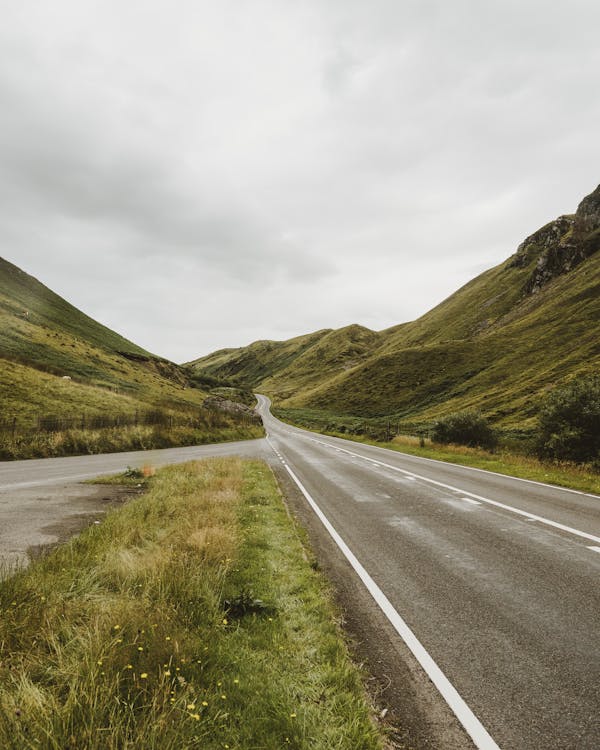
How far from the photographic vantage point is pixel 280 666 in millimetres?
3488

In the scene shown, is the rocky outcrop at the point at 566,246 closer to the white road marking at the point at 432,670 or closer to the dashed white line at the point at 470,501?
the dashed white line at the point at 470,501

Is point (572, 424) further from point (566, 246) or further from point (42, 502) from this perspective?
point (566, 246)

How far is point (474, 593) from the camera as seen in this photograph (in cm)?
525

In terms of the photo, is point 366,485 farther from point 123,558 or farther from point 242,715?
point 242,715

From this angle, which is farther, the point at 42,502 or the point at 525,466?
the point at 525,466

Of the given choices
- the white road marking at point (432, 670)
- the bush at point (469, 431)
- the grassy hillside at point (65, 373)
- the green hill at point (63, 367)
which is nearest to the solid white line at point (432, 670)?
the white road marking at point (432, 670)

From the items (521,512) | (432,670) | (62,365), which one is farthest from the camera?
(62,365)

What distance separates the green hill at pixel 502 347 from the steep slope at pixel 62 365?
44.3m

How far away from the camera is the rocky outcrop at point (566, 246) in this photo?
119188mm

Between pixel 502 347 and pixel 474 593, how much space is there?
320 feet

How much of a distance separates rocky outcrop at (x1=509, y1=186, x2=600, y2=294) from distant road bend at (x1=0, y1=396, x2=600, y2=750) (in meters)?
134

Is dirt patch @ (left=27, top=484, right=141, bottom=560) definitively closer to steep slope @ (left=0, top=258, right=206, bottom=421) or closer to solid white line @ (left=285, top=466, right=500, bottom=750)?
solid white line @ (left=285, top=466, right=500, bottom=750)

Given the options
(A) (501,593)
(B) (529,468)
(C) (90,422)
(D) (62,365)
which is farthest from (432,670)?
(D) (62,365)

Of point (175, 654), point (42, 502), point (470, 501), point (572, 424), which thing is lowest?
point (42, 502)
